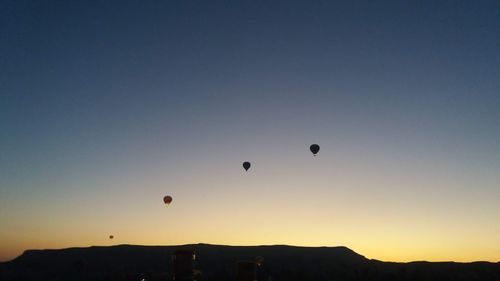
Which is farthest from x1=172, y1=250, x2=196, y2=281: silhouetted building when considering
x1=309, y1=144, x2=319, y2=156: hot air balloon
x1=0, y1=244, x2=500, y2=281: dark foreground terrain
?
x1=0, y1=244, x2=500, y2=281: dark foreground terrain

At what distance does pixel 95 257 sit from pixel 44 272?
34.8 feet

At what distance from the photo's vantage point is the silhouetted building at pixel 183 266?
8.76 meters

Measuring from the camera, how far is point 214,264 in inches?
3142

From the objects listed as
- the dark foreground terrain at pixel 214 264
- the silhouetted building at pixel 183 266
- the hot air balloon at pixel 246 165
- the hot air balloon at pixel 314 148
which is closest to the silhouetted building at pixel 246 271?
the silhouetted building at pixel 183 266

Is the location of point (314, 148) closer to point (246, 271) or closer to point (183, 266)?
point (246, 271)

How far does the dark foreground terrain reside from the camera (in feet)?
213

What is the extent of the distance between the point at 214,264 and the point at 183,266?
241 feet

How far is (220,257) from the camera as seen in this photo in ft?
277

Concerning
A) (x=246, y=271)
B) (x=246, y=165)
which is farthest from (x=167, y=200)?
(x=246, y=271)

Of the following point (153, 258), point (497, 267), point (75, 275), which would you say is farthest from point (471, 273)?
point (75, 275)

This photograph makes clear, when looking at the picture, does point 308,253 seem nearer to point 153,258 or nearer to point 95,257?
point 153,258

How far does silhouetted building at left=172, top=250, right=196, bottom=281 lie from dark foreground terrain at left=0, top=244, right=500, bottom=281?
183 feet

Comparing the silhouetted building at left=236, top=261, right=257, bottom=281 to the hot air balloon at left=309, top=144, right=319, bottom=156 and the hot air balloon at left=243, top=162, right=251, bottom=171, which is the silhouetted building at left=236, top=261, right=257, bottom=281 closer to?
the hot air balloon at left=309, top=144, right=319, bottom=156

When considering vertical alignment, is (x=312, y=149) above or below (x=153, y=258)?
above
